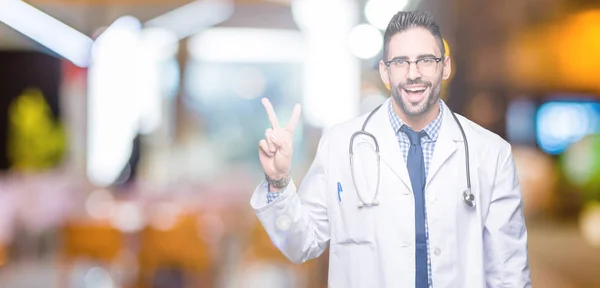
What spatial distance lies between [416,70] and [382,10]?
28cm

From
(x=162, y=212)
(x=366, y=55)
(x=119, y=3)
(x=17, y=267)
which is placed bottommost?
(x=17, y=267)

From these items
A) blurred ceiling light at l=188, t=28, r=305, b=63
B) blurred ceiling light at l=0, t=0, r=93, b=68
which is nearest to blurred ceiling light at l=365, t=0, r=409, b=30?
blurred ceiling light at l=0, t=0, r=93, b=68

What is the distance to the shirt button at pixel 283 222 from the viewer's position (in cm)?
151

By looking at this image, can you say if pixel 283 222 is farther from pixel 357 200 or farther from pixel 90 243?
pixel 90 243

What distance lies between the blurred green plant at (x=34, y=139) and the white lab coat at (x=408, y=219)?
5.47 meters

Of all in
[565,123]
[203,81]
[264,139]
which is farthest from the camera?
[565,123]

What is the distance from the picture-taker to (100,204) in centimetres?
552

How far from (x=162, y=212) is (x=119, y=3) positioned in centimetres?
169

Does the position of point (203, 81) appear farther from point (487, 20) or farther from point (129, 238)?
point (487, 20)

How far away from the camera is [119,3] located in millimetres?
5867

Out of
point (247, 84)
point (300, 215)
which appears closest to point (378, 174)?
point (300, 215)

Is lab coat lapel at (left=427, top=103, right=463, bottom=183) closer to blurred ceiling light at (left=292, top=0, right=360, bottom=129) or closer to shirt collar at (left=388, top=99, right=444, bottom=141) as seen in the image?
shirt collar at (left=388, top=99, right=444, bottom=141)

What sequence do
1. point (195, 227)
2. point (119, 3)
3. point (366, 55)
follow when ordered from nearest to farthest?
point (366, 55) < point (195, 227) < point (119, 3)

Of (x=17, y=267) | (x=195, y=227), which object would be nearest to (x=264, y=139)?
(x=195, y=227)
